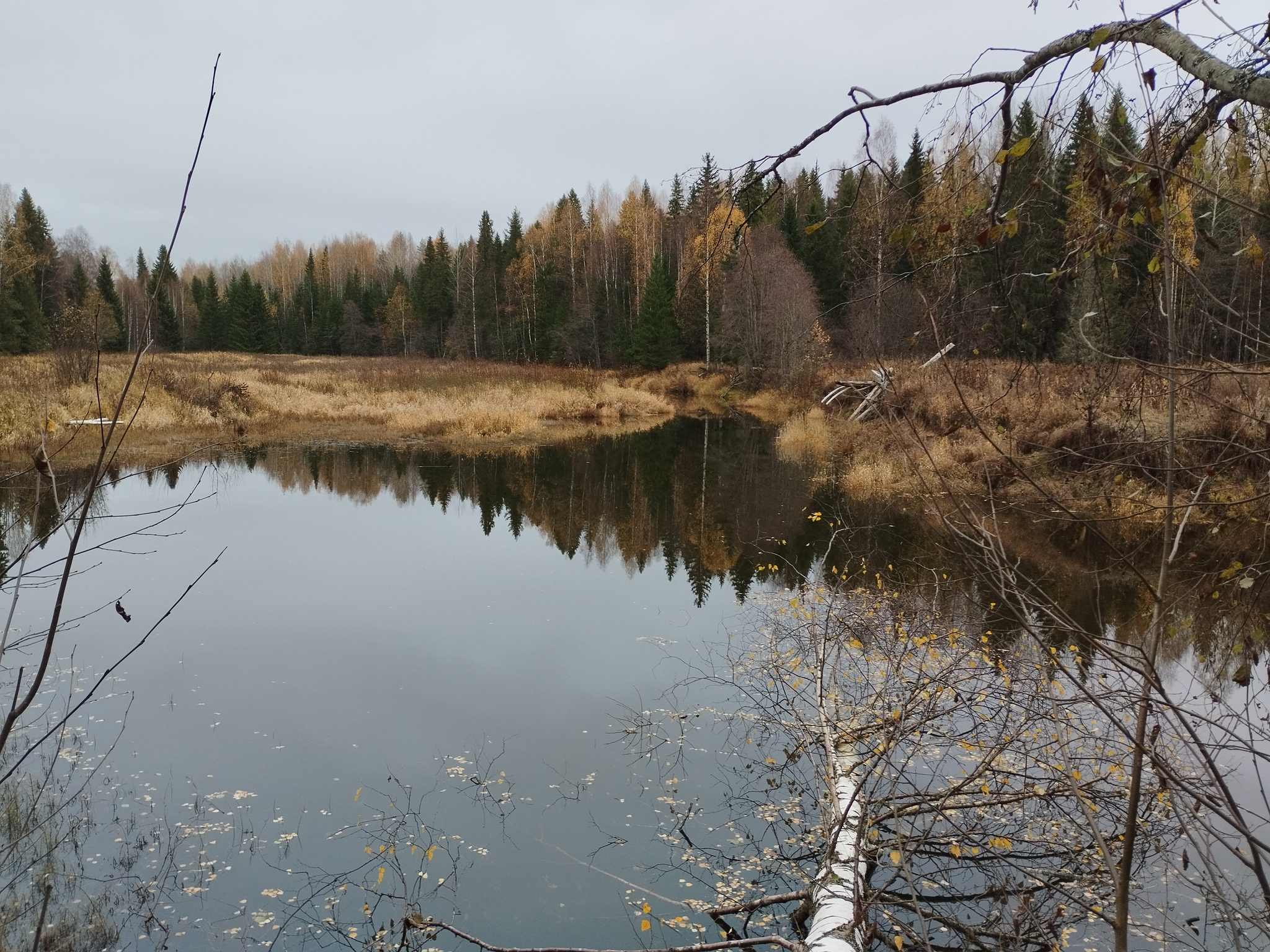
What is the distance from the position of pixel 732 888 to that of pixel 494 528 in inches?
377

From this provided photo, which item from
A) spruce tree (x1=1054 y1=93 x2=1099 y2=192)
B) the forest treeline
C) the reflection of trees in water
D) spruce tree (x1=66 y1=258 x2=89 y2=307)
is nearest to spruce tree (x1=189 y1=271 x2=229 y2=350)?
the forest treeline

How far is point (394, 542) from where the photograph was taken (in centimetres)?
1261

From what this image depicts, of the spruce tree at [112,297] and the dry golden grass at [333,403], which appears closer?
the dry golden grass at [333,403]

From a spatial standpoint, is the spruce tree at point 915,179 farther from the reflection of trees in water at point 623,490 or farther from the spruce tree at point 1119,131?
the reflection of trees in water at point 623,490

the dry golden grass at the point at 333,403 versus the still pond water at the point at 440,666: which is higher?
the dry golden grass at the point at 333,403

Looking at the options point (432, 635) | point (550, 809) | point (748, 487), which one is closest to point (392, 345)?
point (748, 487)

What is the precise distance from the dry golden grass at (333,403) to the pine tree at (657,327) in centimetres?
361

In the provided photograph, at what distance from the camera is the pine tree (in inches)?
1478

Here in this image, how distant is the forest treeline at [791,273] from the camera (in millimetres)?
2193

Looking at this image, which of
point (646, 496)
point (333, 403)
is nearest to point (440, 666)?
point (646, 496)

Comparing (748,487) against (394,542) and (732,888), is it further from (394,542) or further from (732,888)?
(732,888)

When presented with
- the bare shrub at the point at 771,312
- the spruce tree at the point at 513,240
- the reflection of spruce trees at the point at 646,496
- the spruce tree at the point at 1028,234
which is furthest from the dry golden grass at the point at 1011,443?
the spruce tree at the point at 513,240

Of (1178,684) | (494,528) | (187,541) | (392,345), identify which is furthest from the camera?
(392,345)

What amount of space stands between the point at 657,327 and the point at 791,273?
8.38 metres
